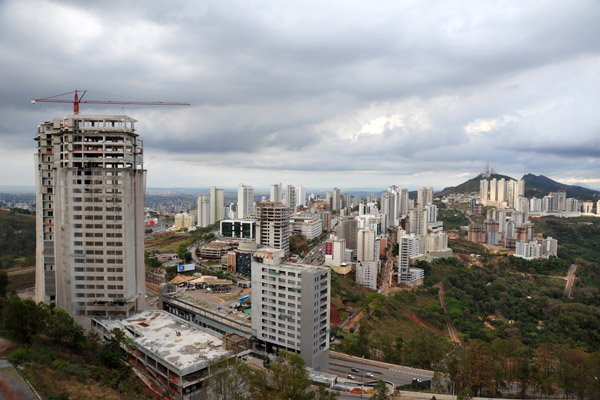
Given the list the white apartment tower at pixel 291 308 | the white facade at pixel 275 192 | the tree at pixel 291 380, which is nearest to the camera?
the tree at pixel 291 380

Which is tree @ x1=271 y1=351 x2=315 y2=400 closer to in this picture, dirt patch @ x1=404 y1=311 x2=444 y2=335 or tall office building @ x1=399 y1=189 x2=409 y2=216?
dirt patch @ x1=404 y1=311 x2=444 y2=335

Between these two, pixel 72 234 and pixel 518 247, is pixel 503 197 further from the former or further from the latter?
pixel 72 234

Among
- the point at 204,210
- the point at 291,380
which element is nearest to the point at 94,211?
the point at 291,380

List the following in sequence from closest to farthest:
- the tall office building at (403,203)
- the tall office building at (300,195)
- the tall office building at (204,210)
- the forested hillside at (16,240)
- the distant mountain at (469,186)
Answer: the forested hillside at (16,240), the tall office building at (403,203), the tall office building at (204,210), the tall office building at (300,195), the distant mountain at (469,186)

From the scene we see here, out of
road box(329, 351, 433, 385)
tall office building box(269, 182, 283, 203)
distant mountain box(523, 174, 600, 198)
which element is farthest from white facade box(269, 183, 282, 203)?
distant mountain box(523, 174, 600, 198)

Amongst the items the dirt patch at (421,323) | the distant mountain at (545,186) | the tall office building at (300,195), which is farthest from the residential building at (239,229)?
the distant mountain at (545,186)

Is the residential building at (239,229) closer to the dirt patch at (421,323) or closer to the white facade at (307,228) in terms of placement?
the white facade at (307,228)
